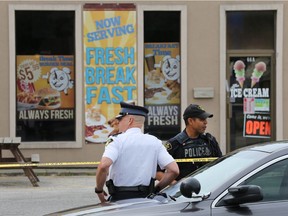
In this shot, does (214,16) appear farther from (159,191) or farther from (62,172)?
(159,191)

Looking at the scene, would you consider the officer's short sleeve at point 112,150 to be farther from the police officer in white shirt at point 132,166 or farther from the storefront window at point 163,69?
the storefront window at point 163,69

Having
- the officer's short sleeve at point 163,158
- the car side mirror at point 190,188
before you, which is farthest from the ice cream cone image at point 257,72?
the car side mirror at point 190,188

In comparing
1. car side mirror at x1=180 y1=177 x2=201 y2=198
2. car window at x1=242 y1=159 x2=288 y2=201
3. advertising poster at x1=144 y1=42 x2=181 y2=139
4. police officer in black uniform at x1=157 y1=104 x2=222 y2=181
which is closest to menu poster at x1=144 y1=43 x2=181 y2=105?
advertising poster at x1=144 y1=42 x2=181 y2=139

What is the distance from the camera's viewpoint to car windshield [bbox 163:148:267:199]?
15.1ft

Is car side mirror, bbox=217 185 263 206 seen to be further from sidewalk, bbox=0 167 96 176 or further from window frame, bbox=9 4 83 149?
window frame, bbox=9 4 83 149

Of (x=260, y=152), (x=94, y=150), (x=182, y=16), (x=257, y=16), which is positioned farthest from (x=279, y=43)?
(x=260, y=152)

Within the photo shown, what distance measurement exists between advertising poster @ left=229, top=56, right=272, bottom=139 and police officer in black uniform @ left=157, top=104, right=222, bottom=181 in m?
8.72

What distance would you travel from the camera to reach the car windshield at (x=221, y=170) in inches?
182

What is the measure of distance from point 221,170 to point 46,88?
10145 mm

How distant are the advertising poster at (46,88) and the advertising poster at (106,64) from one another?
47 centimetres

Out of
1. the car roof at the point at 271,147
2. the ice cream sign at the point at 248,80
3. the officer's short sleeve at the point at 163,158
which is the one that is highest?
the ice cream sign at the point at 248,80

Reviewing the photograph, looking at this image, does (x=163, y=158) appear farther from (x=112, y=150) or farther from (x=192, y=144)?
(x=192, y=144)

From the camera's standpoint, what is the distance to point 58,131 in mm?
14539

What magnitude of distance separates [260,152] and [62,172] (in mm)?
9619
